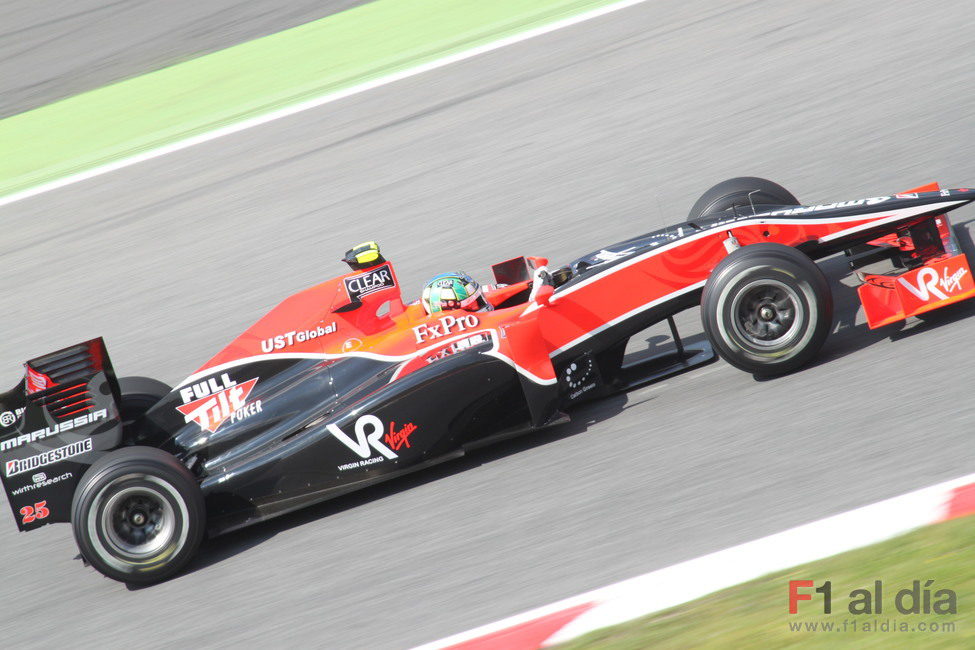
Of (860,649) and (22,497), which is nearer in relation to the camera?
(860,649)

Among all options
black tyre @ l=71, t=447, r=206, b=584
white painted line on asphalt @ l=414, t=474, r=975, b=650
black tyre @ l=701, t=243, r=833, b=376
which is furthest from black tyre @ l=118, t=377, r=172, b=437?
black tyre @ l=701, t=243, r=833, b=376

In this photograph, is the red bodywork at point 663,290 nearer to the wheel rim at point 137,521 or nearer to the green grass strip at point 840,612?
the wheel rim at point 137,521

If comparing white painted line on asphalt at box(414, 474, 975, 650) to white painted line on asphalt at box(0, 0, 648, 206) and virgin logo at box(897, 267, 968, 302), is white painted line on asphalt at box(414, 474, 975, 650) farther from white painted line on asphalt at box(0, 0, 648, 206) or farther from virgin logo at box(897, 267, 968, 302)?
white painted line on asphalt at box(0, 0, 648, 206)

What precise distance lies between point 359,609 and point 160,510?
4.33 feet

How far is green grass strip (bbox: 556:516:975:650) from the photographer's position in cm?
337

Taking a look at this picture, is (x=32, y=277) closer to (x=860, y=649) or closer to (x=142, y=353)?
(x=142, y=353)

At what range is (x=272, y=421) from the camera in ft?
18.3

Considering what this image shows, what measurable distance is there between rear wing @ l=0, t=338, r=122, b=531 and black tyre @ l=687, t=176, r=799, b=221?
11.8ft

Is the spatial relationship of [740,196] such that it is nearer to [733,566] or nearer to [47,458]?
[733,566]

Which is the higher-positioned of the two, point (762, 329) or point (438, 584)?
point (762, 329)

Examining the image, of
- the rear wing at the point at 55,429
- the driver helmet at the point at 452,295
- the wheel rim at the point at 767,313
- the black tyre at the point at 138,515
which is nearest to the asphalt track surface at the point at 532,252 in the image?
the black tyre at the point at 138,515

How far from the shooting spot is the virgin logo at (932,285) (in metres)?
5.20

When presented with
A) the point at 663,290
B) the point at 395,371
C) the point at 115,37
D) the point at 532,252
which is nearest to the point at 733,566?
the point at 663,290

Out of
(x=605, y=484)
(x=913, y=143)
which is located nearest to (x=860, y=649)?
(x=605, y=484)
